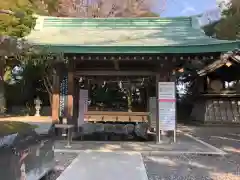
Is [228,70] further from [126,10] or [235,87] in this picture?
[126,10]

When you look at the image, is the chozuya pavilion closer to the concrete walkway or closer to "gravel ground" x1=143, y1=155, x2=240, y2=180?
the concrete walkway

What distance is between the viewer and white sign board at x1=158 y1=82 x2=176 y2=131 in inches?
378

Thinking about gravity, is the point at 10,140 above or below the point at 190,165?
above

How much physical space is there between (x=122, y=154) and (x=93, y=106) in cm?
641

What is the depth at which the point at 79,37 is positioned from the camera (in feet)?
35.6

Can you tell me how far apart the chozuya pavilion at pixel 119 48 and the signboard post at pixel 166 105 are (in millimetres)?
353

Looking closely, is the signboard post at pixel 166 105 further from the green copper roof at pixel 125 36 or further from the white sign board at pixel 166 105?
the green copper roof at pixel 125 36

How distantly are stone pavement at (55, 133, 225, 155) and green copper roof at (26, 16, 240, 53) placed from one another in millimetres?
2667

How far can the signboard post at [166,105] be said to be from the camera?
9609 millimetres

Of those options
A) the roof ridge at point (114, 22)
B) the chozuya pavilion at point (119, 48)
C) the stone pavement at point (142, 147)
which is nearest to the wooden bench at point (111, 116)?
the chozuya pavilion at point (119, 48)

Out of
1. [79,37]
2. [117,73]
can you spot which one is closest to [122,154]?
[117,73]

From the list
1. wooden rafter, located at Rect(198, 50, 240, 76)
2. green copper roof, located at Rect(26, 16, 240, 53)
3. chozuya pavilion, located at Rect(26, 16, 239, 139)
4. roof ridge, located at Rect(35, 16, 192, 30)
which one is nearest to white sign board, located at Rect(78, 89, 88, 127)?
Answer: chozuya pavilion, located at Rect(26, 16, 239, 139)

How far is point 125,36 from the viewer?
10797 mm

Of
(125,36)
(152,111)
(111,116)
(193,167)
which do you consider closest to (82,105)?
(111,116)
